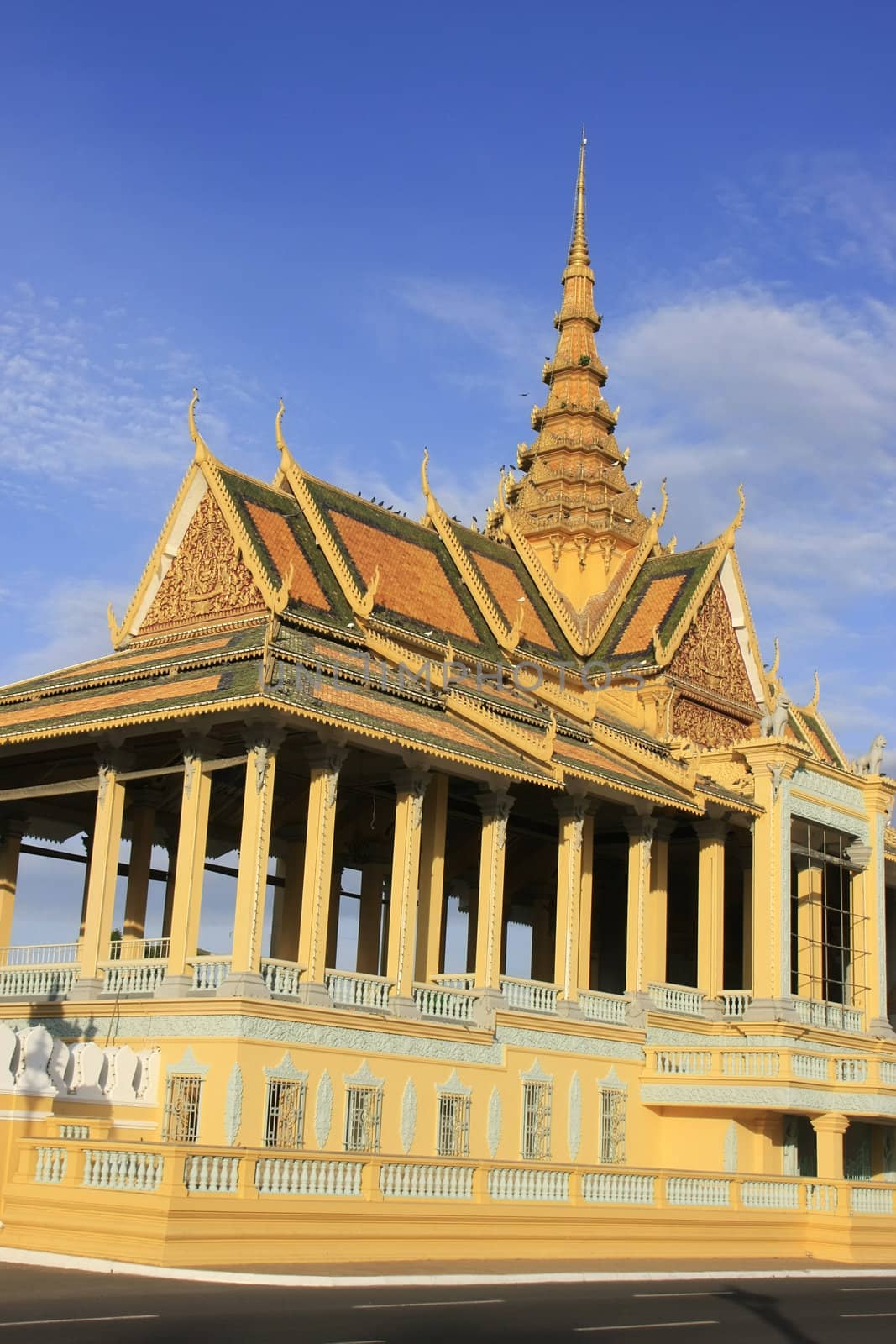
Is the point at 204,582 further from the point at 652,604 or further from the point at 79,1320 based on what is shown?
the point at 79,1320

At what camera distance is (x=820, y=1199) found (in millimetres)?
23891

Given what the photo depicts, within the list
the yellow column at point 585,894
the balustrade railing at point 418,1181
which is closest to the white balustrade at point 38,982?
the balustrade railing at point 418,1181

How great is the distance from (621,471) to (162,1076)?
2482 cm

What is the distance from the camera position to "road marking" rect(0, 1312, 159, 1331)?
1191cm

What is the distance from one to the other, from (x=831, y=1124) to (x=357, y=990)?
768cm

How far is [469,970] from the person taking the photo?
33.1m

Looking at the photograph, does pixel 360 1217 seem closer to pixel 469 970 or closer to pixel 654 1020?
pixel 654 1020

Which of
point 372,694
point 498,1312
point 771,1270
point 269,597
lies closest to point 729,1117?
point 771,1270

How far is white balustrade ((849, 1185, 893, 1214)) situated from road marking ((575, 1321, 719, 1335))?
9.66 m

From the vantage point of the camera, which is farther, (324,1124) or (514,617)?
(514,617)

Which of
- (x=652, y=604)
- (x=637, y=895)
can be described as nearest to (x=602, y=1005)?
(x=637, y=895)

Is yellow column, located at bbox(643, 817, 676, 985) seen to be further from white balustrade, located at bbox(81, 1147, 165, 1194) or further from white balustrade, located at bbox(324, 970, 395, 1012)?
white balustrade, located at bbox(81, 1147, 165, 1194)

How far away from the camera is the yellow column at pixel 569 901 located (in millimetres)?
27438

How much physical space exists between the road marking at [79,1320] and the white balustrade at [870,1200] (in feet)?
44.9
